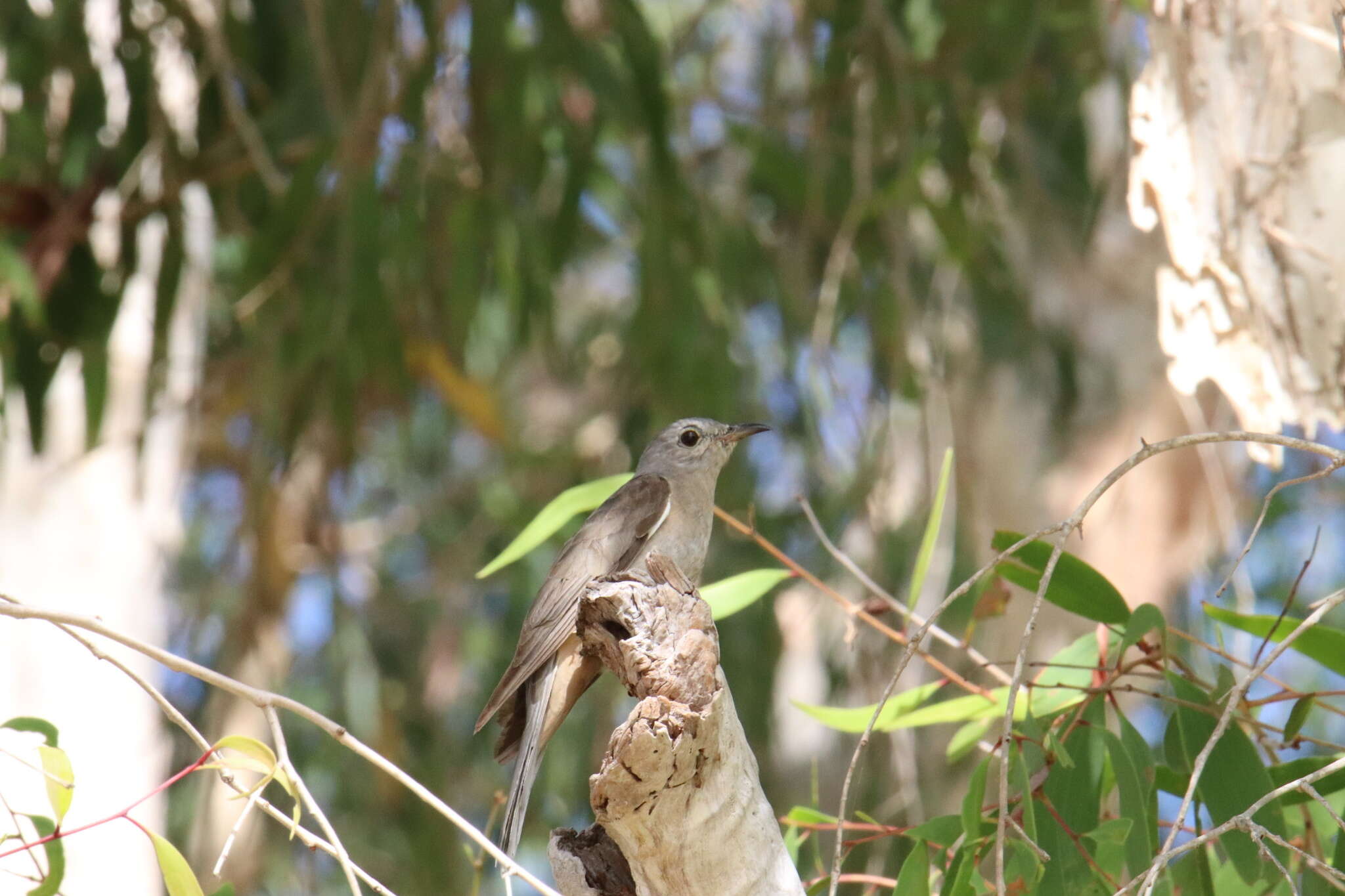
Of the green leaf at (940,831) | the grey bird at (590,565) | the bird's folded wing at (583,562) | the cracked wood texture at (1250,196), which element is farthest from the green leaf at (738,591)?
the cracked wood texture at (1250,196)

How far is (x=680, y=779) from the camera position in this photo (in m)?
1.94

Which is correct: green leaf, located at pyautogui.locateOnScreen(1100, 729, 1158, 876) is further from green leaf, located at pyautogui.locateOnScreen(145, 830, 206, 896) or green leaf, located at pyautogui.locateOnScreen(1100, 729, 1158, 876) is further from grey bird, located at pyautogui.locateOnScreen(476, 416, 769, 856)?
green leaf, located at pyautogui.locateOnScreen(145, 830, 206, 896)

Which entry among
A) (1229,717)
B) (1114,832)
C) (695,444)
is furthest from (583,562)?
(1229,717)

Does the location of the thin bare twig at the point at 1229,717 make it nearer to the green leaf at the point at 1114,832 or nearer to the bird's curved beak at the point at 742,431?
the green leaf at the point at 1114,832

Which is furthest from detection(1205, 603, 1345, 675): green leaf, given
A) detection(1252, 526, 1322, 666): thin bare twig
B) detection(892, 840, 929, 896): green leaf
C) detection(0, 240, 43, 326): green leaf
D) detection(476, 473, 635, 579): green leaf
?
detection(0, 240, 43, 326): green leaf

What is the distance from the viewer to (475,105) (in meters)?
4.30

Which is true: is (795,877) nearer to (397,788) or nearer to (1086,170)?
(1086,170)

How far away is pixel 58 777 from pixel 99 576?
4.25m

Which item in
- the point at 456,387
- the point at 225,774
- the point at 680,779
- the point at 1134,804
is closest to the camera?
the point at 225,774

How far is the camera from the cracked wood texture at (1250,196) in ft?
7.83

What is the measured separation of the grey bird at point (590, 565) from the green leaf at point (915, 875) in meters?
0.70

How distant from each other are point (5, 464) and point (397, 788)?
7.88ft

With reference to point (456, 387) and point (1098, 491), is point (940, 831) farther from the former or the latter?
point (456, 387)

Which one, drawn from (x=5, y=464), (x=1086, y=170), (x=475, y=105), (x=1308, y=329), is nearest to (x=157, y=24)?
(x=475, y=105)
